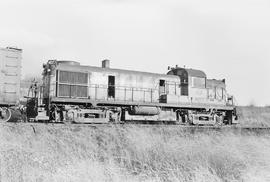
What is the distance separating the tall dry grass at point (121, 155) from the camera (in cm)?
737

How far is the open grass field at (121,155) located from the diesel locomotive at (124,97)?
9.15ft

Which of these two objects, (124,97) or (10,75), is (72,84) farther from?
(124,97)

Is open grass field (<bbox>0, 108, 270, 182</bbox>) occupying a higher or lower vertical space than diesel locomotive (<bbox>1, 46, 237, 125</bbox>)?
lower

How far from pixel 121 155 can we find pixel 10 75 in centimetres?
806

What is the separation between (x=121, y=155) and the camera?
9828 millimetres

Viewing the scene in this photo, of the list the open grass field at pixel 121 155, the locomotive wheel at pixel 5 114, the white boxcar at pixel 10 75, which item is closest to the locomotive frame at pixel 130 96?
the white boxcar at pixel 10 75

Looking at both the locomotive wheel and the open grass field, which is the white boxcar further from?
the open grass field

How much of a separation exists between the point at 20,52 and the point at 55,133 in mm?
5666

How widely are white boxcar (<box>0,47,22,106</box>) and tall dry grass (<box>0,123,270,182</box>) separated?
3094 millimetres

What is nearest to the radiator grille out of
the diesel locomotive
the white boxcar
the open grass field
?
the diesel locomotive

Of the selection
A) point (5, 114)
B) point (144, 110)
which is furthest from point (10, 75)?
point (144, 110)

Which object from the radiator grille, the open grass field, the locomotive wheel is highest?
the radiator grille

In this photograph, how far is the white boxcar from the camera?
14.6 m

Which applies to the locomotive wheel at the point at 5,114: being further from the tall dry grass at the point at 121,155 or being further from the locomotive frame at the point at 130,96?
the tall dry grass at the point at 121,155
